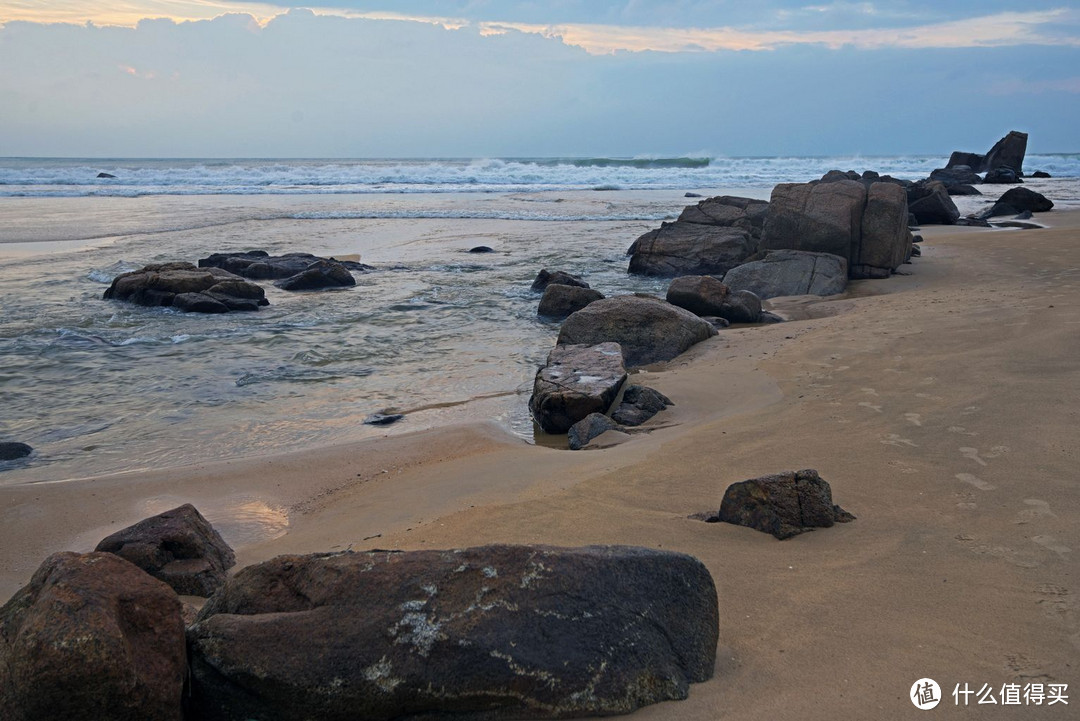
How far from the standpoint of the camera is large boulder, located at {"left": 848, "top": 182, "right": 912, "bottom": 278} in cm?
1227

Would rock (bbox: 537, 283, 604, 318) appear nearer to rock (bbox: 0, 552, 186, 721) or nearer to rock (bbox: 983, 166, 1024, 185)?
rock (bbox: 0, 552, 186, 721)

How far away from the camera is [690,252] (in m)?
14.7

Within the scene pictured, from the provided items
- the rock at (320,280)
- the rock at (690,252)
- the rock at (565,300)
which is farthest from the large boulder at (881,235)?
the rock at (320,280)

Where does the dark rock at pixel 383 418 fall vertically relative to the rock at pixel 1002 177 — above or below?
above

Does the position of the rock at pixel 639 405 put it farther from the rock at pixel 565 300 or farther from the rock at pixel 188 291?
the rock at pixel 188 291

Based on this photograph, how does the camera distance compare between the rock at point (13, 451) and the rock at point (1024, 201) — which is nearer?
the rock at point (13, 451)

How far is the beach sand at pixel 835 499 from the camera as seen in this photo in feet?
8.95

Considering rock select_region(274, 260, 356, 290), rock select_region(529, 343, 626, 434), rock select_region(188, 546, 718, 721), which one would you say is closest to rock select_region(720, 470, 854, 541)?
rock select_region(188, 546, 718, 721)

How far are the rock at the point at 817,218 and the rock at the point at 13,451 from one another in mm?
10106

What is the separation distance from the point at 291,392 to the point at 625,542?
481 cm

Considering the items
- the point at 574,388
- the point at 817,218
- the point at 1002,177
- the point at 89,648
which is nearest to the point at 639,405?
the point at 574,388

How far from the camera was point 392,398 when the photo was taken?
24.9 ft

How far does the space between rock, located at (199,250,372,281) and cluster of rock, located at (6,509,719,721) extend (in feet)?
40.5

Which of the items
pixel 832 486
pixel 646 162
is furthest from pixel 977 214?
pixel 646 162
